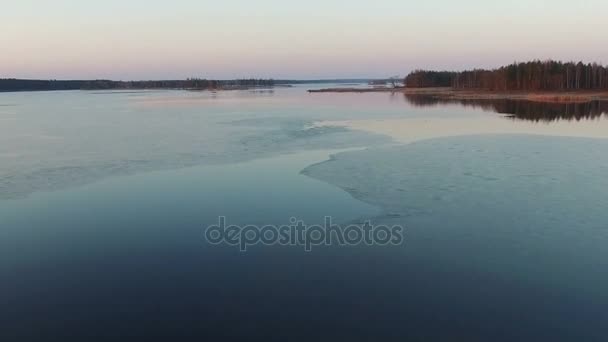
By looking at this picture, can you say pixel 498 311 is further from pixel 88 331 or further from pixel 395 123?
pixel 395 123

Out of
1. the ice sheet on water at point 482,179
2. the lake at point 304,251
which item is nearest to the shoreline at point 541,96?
the ice sheet on water at point 482,179

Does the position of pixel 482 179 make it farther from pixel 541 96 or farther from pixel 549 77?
pixel 549 77

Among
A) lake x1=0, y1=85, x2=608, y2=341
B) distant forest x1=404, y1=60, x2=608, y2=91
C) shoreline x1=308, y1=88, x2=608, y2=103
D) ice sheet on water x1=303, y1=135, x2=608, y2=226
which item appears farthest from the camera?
distant forest x1=404, y1=60, x2=608, y2=91

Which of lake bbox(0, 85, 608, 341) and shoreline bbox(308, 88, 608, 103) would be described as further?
shoreline bbox(308, 88, 608, 103)

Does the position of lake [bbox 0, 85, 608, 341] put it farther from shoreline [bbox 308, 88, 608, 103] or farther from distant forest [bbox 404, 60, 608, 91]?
distant forest [bbox 404, 60, 608, 91]

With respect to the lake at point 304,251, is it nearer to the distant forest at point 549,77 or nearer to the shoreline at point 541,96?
the shoreline at point 541,96

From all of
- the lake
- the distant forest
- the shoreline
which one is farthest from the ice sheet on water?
the distant forest

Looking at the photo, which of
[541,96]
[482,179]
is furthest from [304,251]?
[541,96]

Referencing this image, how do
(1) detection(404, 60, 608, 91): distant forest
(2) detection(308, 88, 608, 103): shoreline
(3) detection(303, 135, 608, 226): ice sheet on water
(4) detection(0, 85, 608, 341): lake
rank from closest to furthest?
(4) detection(0, 85, 608, 341): lake, (3) detection(303, 135, 608, 226): ice sheet on water, (2) detection(308, 88, 608, 103): shoreline, (1) detection(404, 60, 608, 91): distant forest
